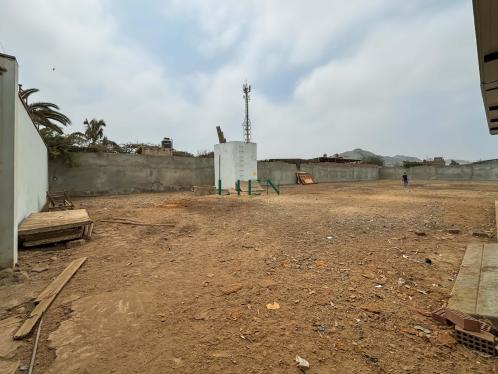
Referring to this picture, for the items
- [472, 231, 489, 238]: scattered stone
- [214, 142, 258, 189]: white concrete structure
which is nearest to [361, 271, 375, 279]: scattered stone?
[472, 231, 489, 238]: scattered stone

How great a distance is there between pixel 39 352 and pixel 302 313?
222 cm

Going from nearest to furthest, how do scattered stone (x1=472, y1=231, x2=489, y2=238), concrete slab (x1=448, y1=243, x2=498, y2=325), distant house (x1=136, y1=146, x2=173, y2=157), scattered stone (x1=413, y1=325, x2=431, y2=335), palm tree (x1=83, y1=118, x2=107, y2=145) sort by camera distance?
scattered stone (x1=413, y1=325, x2=431, y2=335), concrete slab (x1=448, y1=243, x2=498, y2=325), scattered stone (x1=472, y1=231, x2=489, y2=238), distant house (x1=136, y1=146, x2=173, y2=157), palm tree (x1=83, y1=118, x2=107, y2=145)

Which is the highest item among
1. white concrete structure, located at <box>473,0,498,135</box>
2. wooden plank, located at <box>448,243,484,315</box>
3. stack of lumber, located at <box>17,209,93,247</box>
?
white concrete structure, located at <box>473,0,498,135</box>

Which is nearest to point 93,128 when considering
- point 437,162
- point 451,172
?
point 451,172

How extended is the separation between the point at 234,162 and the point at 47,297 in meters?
12.1

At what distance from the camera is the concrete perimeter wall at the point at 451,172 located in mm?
29712

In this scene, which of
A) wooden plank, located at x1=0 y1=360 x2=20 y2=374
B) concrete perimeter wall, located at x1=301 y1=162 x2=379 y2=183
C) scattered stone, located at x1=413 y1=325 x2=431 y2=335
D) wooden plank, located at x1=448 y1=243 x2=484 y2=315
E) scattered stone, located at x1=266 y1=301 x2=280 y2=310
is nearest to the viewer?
wooden plank, located at x1=0 y1=360 x2=20 y2=374

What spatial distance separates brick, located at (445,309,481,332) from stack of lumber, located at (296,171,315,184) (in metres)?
22.5

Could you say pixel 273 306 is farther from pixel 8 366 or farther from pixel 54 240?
pixel 54 240

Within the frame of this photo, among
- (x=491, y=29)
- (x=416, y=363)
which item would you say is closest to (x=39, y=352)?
(x=416, y=363)

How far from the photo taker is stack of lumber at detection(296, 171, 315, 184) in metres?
24.7

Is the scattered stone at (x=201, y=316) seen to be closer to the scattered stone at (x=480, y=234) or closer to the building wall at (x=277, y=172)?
the scattered stone at (x=480, y=234)

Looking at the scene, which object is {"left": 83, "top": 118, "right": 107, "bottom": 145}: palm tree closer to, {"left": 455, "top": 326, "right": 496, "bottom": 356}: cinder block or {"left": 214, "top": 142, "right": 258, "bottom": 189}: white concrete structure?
{"left": 214, "top": 142, "right": 258, "bottom": 189}: white concrete structure

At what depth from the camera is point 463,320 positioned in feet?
7.22
